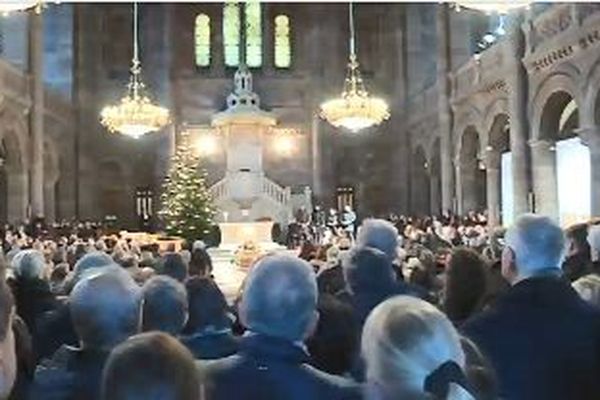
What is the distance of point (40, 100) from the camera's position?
26625 millimetres

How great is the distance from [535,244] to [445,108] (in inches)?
951

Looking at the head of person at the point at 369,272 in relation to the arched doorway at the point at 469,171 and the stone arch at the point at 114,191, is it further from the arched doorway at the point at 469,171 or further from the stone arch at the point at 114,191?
the stone arch at the point at 114,191

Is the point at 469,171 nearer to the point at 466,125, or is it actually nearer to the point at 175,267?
the point at 466,125

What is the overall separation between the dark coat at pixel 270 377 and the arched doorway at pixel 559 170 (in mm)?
17155

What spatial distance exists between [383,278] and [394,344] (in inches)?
103

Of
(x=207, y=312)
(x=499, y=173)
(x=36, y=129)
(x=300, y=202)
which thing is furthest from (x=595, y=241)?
(x=300, y=202)

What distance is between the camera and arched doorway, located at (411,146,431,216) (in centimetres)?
3291

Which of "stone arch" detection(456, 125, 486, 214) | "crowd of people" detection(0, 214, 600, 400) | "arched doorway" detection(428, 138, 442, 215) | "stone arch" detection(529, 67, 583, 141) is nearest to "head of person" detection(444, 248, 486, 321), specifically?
"crowd of people" detection(0, 214, 600, 400)

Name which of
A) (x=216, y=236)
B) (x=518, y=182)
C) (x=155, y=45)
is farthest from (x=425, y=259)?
(x=155, y=45)

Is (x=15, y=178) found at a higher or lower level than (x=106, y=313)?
higher

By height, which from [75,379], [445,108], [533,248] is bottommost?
[75,379]

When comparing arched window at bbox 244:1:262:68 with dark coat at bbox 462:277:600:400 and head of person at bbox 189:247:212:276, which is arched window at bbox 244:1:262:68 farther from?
dark coat at bbox 462:277:600:400

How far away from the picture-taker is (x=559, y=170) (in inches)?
830

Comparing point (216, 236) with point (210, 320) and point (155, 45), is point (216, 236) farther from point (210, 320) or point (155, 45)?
point (210, 320)
